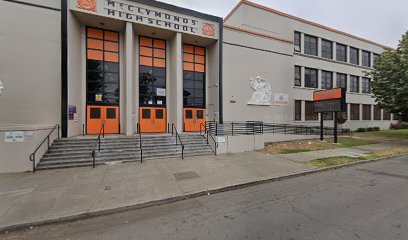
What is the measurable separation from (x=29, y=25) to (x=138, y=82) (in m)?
6.48

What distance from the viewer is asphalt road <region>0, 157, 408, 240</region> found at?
354cm

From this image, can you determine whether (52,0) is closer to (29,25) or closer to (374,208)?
(29,25)

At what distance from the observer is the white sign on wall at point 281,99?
714 inches

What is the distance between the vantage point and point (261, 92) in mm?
17250

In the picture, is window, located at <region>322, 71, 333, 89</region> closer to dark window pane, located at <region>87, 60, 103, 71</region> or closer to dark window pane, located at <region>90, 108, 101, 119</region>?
dark window pane, located at <region>87, 60, 103, 71</region>

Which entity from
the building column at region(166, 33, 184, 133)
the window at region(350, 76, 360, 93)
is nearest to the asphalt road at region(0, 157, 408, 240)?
the building column at region(166, 33, 184, 133)

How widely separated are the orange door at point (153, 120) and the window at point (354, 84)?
25161 millimetres

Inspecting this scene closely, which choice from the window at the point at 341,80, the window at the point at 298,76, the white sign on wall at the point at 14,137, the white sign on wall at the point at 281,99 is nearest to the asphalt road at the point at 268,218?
the white sign on wall at the point at 14,137

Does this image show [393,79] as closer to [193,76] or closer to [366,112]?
[366,112]

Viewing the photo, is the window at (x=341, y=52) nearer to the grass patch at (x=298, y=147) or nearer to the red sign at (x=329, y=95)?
the red sign at (x=329, y=95)

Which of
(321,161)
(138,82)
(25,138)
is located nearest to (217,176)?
(321,161)

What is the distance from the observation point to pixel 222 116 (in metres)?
15.4

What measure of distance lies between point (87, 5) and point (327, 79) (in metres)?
24.8

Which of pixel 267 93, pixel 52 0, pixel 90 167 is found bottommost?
pixel 90 167
